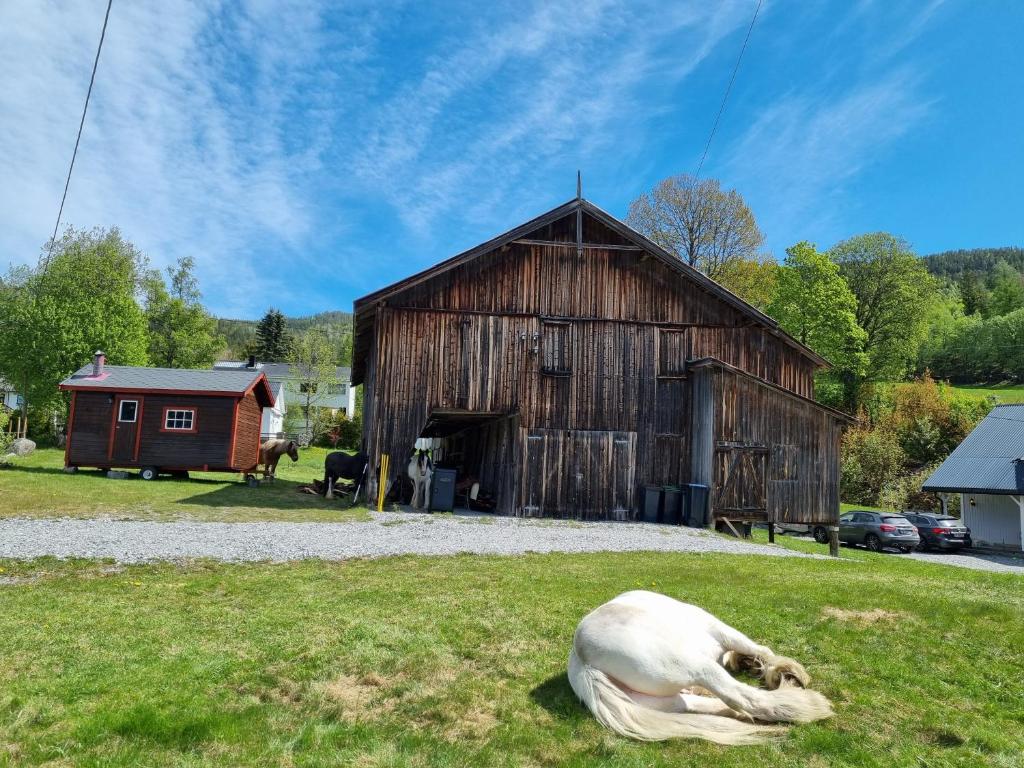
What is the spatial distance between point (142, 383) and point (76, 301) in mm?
26580

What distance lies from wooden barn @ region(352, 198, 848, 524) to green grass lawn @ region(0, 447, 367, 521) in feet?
9.57

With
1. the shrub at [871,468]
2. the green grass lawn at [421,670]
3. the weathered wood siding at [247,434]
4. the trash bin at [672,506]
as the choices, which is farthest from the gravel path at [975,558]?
the weathered wood siding at [247,434]

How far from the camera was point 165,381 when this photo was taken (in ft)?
91.6

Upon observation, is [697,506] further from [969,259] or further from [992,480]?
[969,259]

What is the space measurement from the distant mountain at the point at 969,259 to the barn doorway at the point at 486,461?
473 ft

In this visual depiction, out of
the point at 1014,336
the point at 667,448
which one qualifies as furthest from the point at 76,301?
the point at 1014,336

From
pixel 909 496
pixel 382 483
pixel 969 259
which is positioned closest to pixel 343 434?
pixel 382 483

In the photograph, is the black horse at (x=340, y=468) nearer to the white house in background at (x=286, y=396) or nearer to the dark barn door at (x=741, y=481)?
the dark barn door at (x=741, y=481)

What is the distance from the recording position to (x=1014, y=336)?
69312 millimetres

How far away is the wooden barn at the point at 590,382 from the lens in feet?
63.7

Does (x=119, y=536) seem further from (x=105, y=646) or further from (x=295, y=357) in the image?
(x=295, y=357)

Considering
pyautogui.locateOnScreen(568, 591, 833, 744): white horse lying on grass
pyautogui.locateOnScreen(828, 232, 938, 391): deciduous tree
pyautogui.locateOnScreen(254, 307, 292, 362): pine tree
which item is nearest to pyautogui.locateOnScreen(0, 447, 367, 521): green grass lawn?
pyautogui.locateOnScreen(568, 591, 833, 744): white horse lying on grass

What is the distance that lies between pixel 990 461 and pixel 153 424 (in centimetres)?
3621

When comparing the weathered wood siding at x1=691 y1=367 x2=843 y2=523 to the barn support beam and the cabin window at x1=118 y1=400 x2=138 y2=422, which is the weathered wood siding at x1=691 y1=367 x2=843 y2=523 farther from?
the cabin window at x1=118 y1=400 x2=138 y2=422
